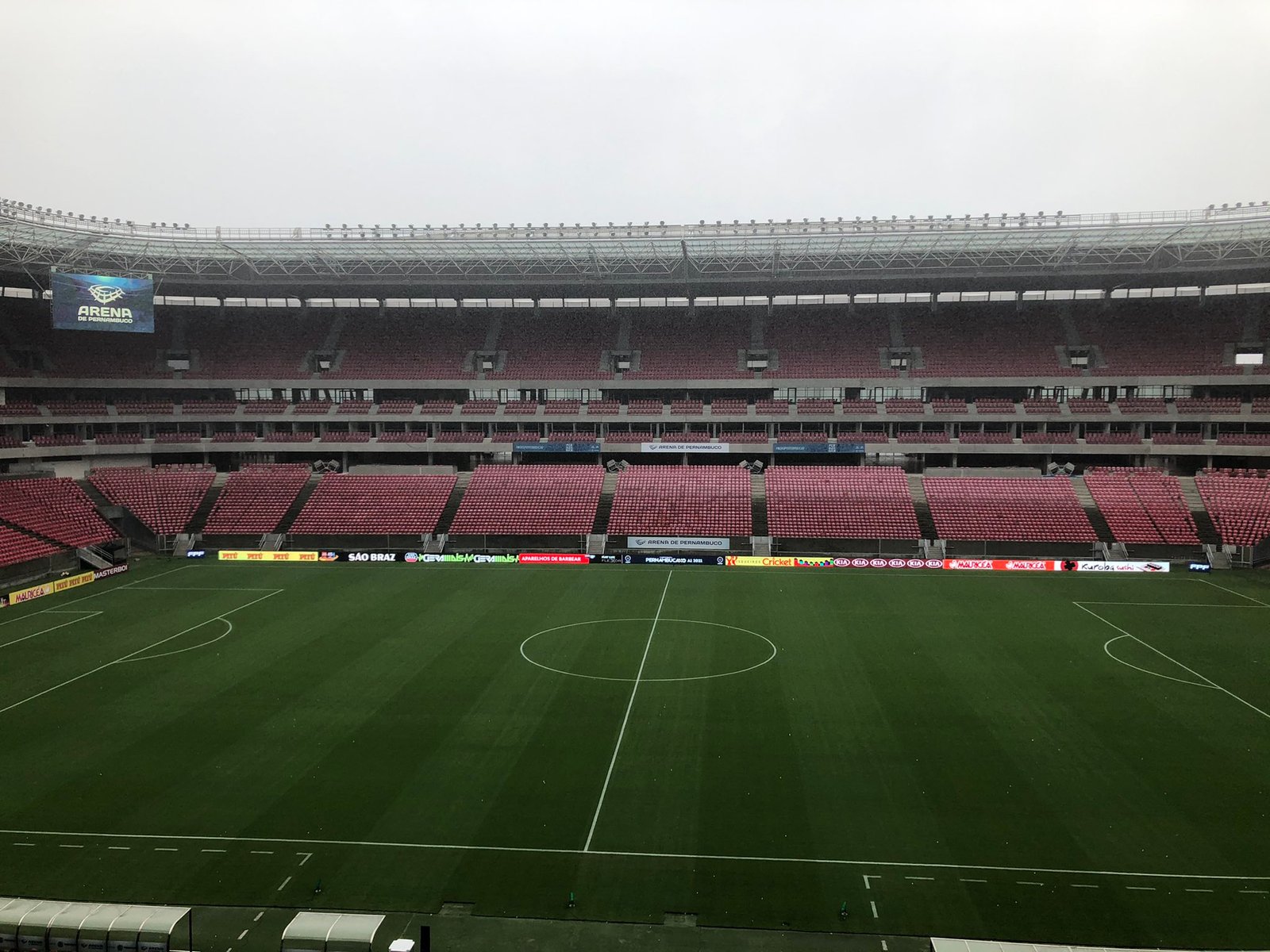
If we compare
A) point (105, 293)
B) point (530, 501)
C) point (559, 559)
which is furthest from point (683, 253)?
point (105, 293)

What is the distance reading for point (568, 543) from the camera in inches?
1780

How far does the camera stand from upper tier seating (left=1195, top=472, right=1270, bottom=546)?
1609 inches

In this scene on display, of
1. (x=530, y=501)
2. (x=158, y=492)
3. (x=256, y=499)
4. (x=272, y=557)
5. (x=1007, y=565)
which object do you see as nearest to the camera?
(x=1007, y=565)

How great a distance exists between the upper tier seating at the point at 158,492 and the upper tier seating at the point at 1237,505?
56.3 metres

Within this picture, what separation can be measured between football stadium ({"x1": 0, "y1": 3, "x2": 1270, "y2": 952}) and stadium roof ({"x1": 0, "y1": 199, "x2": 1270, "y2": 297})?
13.9 inches

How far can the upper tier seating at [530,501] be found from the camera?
45906 mm

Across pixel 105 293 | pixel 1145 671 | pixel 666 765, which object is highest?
pixel 105 293

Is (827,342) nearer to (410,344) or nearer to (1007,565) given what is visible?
(1007,565)

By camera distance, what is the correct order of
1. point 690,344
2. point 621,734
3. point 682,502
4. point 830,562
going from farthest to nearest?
point 690,344 → point 682,502 → point 830,562 → point 621,734

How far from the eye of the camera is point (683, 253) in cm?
4872

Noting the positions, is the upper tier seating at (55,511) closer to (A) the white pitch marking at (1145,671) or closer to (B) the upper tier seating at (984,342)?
(A) the white pitch marking at (1145,671)

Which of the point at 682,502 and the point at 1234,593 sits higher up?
the point at 682,502

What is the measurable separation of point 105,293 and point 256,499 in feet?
44.9

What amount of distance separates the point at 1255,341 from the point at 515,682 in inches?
Answer: 2117
